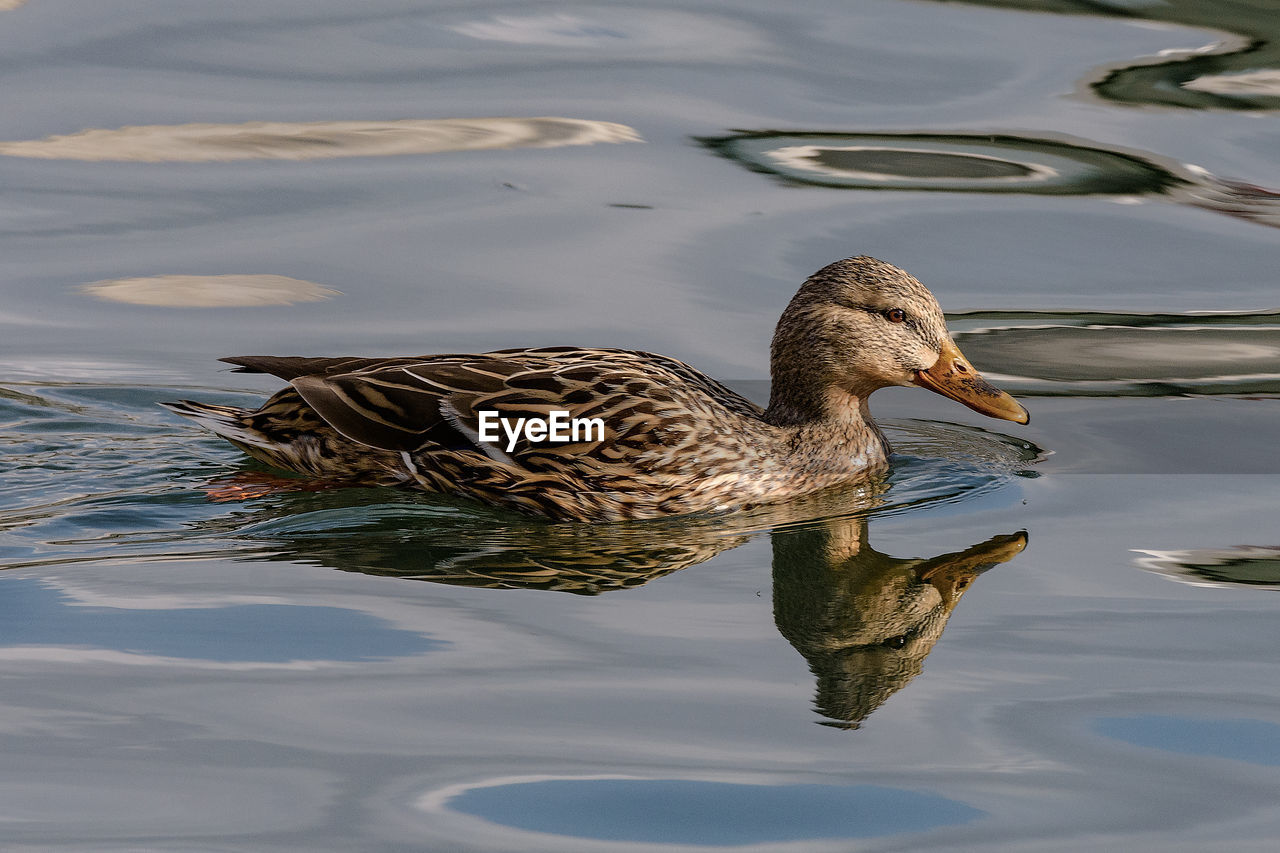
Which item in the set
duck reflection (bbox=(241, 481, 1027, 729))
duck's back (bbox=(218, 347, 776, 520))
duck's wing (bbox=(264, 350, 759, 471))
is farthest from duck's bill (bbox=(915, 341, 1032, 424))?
duck's wing (bbox=(264, 350, 759, 471))

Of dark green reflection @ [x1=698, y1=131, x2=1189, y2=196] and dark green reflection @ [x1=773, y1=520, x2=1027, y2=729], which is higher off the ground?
dark green reflection @ [x1=698, y1=131, x2=1189, y2=196]

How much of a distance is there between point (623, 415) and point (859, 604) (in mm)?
1618

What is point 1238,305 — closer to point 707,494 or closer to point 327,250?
point 707,494

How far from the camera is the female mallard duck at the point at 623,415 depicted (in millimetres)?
7980

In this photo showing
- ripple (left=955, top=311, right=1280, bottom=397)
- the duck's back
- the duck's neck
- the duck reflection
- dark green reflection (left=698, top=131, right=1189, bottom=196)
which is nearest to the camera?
the duck reflection

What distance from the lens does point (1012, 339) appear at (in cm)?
1073

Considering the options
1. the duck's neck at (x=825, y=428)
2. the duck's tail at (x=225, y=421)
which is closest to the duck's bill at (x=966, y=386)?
the duck's neck at (x=825, y=428)

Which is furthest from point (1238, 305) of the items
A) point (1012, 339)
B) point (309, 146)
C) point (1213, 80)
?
point (309, 146)

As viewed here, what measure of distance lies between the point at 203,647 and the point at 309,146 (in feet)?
25.4

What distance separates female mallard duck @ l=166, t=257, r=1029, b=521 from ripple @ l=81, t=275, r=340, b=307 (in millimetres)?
2457


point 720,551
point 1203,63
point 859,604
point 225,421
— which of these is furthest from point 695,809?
point 1203,63

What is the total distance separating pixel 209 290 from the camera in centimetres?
1121

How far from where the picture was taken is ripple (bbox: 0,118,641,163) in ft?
42.9

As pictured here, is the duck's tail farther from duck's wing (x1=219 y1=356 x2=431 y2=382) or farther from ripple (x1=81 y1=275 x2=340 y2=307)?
ripple (x1=81 y1=275 x2=340 y2=307)
